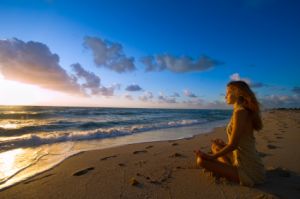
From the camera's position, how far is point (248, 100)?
3287 millimetres

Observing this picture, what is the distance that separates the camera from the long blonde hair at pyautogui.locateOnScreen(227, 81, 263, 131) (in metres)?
3.27

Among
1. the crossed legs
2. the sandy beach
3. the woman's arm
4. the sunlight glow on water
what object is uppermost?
the woman's arm

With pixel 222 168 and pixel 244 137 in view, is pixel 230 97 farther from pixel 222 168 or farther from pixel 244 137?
pixel 222 168

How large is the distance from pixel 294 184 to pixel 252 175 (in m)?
0.77

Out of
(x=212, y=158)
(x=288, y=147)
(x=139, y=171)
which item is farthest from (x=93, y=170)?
(x=288, y=147)

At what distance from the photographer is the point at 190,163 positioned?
4.93 metres

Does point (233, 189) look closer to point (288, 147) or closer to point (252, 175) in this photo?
point (252, 175)

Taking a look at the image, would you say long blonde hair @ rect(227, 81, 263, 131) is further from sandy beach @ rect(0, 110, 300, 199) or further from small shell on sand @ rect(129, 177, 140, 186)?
small shell on sand @ rect(129, 177, 140, 186)

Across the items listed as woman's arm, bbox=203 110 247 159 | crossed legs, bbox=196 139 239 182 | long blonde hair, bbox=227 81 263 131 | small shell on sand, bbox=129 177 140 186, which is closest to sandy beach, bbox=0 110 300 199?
small shell on sand, bbox=129 177 140 186

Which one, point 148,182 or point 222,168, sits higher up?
point 222,168

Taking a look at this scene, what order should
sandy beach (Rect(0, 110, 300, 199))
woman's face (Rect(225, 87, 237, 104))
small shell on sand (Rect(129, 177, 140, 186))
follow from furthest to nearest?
small shell on sand (Rect(129, 177, 140, 186))
woman's face (Rect(225, 87, 237, 104))
sandy beach (Rect(0, 110, 300, 199))

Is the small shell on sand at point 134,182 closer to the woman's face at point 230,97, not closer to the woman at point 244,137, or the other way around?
the woman at point 244,137

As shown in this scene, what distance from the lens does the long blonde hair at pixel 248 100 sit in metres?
3.27

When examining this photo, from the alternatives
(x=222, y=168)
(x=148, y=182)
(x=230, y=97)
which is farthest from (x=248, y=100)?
(x=148, y=182)
